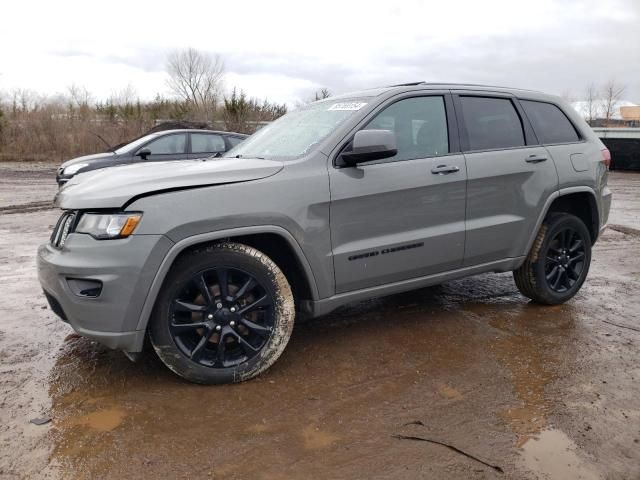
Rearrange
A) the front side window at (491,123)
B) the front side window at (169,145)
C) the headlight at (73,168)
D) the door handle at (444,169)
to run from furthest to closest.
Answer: the front side window at (169,145) → the headlight at (73,168) → the front side window at (491,123) → the door handle at (444,169)

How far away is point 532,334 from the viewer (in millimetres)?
3961

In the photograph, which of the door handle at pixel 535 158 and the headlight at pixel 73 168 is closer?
the door handle at pixel 535 158

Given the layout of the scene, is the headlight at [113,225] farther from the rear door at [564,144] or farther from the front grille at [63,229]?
the rear door at [564,144]

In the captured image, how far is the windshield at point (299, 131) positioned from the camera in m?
3.63

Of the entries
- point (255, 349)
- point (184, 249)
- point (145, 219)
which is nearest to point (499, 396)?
point (255, 349)

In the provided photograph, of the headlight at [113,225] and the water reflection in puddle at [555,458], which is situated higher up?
the headlight at [113,225]

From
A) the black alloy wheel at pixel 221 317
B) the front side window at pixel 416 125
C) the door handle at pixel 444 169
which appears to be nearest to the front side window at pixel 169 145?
the front side window at pixel 416 125

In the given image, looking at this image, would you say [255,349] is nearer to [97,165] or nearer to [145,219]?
[145,219]

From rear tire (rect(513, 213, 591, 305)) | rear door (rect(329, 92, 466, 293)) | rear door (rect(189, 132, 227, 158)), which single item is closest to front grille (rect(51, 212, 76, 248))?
rear door (rect(329, 92, 466, 293))

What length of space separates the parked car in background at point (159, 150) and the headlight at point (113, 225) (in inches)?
271

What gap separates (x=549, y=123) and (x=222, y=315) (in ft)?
10.7

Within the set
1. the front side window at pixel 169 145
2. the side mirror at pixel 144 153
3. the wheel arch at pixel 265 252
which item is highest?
the front side window at pixel 169 145

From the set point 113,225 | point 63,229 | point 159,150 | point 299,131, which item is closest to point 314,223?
point 299,131

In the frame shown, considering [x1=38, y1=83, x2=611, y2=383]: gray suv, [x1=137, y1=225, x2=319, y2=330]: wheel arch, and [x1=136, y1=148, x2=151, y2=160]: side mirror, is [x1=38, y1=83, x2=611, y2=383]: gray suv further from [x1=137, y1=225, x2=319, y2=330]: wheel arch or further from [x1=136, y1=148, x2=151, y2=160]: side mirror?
[x1=136, y1=148, x2=151, y2=160]: side mirror
